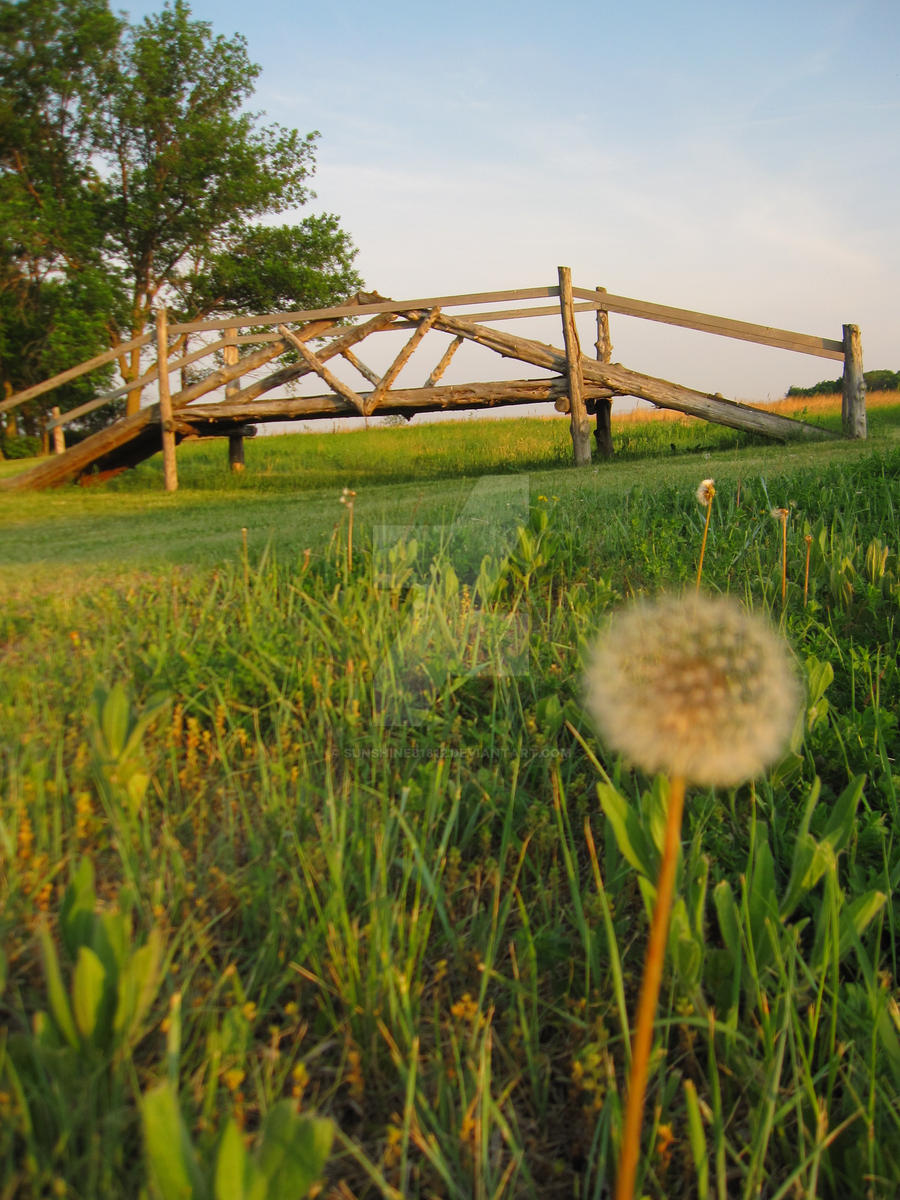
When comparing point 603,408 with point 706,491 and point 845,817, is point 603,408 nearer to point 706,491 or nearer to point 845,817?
point 706,491

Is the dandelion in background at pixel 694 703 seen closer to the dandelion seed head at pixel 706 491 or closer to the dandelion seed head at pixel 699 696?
the dandelion seed head at pixel 699 696

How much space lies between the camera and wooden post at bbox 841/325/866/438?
9586 mm

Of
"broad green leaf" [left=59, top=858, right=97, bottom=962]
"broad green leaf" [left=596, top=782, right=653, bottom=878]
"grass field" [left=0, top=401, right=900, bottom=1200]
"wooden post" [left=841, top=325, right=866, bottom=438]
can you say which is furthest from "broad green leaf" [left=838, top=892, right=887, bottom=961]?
"wooden post" [left=841, top=325, right=866, bottom=438]

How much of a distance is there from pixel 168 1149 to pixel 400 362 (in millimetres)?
9238

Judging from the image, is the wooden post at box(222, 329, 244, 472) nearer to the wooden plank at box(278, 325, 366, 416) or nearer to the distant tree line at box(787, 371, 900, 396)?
the wooden plank at box(278, 325, 366, 416)

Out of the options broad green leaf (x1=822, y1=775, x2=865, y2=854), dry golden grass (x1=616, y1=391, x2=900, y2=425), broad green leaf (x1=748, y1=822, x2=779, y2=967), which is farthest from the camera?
dry golden grass (x1=616, y1=391, x2=900, y2=425)

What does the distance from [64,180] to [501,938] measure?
30794 mm

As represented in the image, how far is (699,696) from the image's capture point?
81 cm

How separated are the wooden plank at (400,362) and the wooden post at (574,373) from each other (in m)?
1.49

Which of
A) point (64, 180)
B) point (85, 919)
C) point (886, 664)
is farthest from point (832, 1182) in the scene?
point (64, 180)

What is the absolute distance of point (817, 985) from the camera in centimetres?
171

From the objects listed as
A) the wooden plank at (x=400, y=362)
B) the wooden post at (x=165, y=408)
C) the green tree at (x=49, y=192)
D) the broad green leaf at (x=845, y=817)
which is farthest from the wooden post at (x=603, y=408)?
the green tree at (x=49, y=192)

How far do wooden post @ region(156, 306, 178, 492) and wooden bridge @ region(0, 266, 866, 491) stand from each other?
0.01 meters

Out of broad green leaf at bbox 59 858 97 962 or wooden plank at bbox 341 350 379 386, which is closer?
broad green leaf at bbox 59 858 97 962
